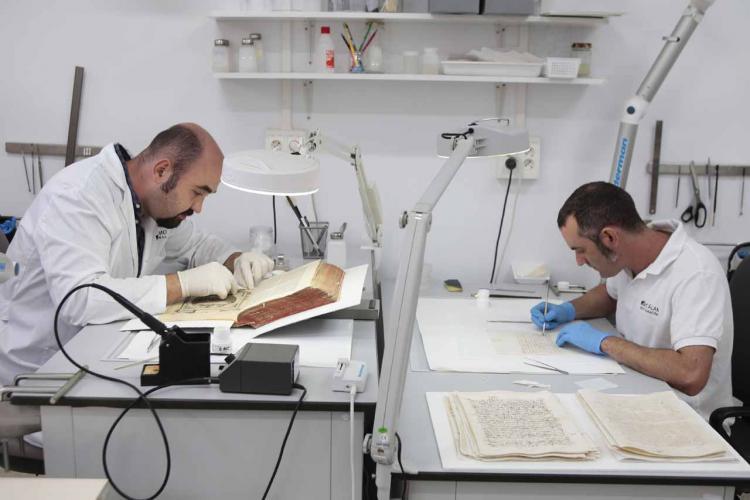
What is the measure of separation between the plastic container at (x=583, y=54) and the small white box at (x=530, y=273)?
0.72 metres

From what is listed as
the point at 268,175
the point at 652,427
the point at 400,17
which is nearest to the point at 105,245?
the point at 268,175

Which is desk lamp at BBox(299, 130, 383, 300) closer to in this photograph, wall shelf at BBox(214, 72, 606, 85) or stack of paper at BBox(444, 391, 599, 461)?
wall shelf at BBox(214, 72, 606, 85)

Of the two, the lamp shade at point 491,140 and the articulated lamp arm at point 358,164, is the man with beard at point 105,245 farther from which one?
the lamp shade at point 491,140

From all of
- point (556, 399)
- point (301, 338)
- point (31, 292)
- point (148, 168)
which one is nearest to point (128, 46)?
point (148, 168)

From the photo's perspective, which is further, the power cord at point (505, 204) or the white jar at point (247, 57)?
the power cord at point (505, 204)

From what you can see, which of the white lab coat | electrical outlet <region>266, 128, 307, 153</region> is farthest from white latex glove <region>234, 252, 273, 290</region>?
electrical outlet <region>266, 128, 307, 153</region>

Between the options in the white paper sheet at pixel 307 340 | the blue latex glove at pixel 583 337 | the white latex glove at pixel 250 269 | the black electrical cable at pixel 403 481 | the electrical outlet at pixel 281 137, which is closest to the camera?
the black electrical cable at pixel 403 481

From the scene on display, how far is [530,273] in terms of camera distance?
2705 mm

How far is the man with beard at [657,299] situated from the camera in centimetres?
176

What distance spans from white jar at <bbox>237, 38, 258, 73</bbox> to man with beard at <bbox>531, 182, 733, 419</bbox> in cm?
122

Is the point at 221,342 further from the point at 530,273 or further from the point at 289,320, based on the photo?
the point at 530,273

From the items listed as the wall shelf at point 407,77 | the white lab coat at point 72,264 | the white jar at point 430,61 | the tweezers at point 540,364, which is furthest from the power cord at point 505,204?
the white lab coat at point 72,264

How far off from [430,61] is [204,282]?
1.20 metres

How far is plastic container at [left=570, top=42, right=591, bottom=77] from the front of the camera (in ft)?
8.35
